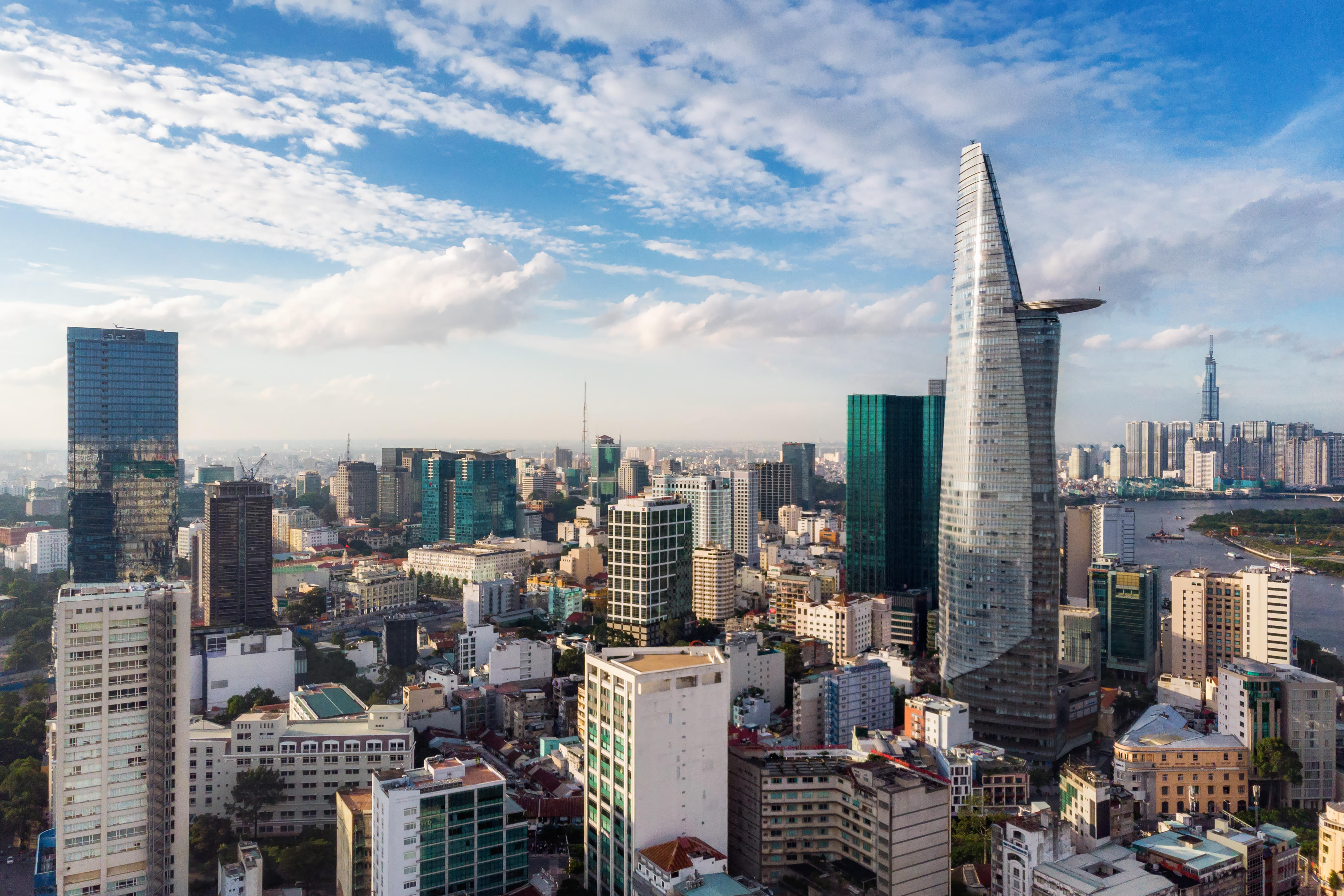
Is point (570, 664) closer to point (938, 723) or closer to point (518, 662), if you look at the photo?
point (518, 662)

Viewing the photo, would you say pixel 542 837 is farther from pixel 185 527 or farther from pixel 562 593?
pixel 185 527

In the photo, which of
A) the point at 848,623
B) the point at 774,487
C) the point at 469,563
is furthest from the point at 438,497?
the point at 848,623

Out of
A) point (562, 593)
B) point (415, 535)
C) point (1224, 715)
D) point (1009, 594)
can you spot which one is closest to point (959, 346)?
point (1009, 594)

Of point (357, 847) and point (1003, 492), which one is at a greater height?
point (1003, 492)

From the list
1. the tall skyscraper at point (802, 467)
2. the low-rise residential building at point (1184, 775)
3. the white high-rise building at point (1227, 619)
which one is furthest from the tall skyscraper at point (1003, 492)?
the tall skyscraper at point (802, 467)

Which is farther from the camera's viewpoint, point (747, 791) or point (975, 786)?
point (975, 786)

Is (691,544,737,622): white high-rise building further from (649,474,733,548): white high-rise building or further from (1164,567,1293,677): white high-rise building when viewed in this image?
(1164,567,1293,677): white high-rise building

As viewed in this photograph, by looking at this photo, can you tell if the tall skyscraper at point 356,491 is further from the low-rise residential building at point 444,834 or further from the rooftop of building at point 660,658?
the rooftop of building at point 660,658
